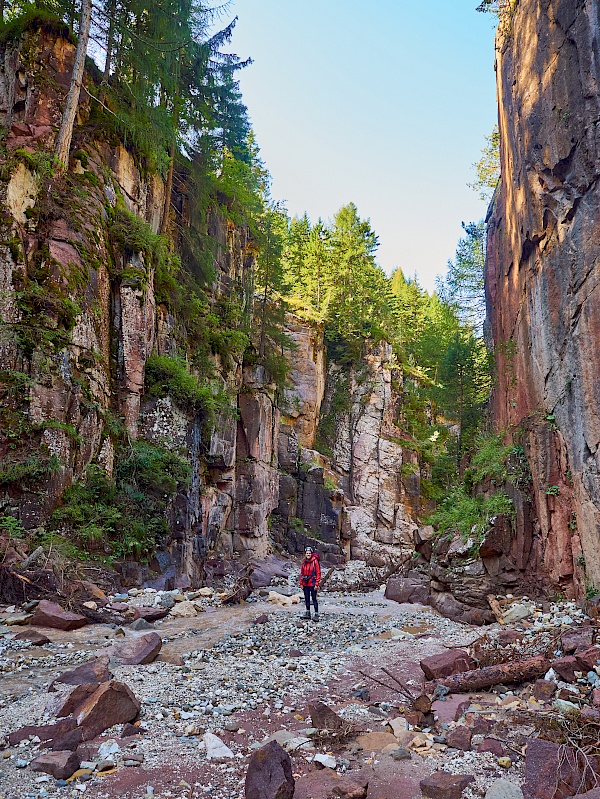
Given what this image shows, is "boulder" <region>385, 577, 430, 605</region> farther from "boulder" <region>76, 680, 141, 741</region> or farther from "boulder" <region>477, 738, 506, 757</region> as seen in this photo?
"boulder" <region>76, 680, 141, 741</region>

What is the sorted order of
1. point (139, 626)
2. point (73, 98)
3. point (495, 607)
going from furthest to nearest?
point (73, 98) → point (495, 607) → point (139, 626)

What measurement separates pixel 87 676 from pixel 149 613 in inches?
189

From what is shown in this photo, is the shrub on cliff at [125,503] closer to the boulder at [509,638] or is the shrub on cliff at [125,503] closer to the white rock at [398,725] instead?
the white rock at [398,725]

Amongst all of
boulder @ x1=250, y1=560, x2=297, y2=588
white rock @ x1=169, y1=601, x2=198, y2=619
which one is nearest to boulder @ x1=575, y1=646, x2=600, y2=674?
white rock @ x1=169, y1=601, x2=198, y2=619

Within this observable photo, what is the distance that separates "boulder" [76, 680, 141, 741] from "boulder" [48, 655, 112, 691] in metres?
1.08

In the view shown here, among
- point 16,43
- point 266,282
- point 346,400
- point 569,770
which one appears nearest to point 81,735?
point 569,770

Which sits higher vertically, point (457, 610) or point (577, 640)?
point (577, 640)

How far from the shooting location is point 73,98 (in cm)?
1752

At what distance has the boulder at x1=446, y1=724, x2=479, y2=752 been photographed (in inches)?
193

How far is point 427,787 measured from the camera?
162 inches

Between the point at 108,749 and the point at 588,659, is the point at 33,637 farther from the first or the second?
the point at 588,659

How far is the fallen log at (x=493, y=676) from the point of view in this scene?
6.68m

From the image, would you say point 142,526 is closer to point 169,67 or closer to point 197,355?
point 197,355

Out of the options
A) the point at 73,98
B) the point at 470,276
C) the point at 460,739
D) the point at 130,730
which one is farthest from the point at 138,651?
the point at 470,276
